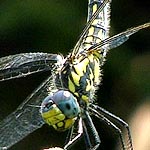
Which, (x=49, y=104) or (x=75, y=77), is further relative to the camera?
(x=75, y=77)

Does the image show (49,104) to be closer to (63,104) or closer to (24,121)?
(63,104)

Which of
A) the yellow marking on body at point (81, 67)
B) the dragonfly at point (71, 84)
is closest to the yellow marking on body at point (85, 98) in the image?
the dragonfly at point (71, 84)

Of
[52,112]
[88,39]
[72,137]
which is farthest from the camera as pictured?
[88,39]

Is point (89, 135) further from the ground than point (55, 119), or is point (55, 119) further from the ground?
point (55, 119)

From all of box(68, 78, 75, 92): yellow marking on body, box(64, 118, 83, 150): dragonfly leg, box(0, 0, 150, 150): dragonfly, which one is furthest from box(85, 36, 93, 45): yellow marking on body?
box(64, 118, 83, 150): dragonfly leg

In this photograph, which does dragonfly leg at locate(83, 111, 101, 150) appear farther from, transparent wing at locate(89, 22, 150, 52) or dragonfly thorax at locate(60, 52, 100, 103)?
transparent wing at locate(89, 22, 150, 52)

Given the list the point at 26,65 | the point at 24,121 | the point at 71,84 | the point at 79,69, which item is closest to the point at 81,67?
the point at 79,69
